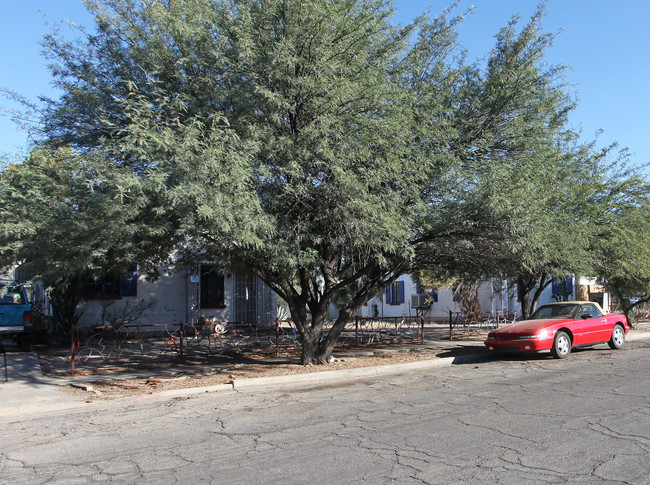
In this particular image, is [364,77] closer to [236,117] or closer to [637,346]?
[236,117]

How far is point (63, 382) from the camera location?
35.9 feet

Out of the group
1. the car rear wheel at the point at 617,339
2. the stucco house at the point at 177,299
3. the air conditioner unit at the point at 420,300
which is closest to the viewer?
the car rear wheel at the point at 617,339

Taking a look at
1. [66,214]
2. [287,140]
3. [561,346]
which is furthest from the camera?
[561,346]

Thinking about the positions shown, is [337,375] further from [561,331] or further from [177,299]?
[177,299]

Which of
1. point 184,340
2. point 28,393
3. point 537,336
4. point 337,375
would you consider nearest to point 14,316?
point 184,340

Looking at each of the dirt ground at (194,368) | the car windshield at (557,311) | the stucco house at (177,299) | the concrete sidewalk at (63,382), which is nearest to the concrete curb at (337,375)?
the concrete sidewalk at (63,382)

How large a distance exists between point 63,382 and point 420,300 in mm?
23108

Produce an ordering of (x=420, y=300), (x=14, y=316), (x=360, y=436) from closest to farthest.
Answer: (x=360, y=436) < (x=14, y=316) < (x=420, y=300)

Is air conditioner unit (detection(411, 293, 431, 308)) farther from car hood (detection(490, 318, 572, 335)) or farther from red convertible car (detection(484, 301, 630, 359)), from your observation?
car hood (detection(490, 318, 572, 335))

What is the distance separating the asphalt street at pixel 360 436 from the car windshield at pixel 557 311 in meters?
3.92

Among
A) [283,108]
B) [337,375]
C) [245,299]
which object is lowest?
[337,375]

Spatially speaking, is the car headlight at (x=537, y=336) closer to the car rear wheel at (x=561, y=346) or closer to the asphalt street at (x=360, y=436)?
the car rear wheel at (x=561, y=346)

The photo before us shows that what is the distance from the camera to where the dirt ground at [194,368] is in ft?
34.3

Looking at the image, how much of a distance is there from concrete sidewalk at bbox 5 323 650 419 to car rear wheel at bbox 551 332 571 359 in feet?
6.21
